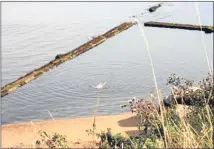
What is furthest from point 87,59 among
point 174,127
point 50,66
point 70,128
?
point 174,127

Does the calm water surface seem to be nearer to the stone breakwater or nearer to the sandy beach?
the sandy beach

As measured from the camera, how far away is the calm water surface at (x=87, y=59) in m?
14.3

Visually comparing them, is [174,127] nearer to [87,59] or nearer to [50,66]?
[50,66]

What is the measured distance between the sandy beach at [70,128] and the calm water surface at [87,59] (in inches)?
27.9

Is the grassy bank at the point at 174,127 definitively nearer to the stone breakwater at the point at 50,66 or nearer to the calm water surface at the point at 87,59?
the stone breakwater at the point at 50,66

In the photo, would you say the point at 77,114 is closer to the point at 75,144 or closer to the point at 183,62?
the point at 75,144

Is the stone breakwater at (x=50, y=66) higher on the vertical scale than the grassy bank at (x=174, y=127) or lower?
higher

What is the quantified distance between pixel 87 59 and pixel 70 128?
7555 millimetres

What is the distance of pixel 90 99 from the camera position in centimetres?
1445

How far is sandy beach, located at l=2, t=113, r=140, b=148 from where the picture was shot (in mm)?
11164

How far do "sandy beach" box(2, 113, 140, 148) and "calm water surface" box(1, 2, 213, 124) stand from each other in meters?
0.71

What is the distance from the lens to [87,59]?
63.4 ft

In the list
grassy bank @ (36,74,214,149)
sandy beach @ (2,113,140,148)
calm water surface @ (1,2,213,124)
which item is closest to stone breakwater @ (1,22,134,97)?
grassy bank @ (36,74,214,149)

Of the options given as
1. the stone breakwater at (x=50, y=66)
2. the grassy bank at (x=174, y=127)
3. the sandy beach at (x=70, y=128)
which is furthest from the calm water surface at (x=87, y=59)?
the stone breakwater at (x=50, y=66)
